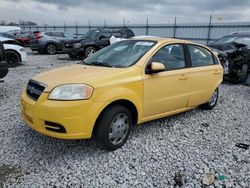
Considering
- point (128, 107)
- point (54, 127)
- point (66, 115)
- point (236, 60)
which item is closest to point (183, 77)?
point (128, 107)

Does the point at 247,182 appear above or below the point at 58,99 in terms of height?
below

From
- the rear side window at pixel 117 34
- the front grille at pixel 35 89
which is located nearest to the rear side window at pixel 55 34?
the rear side window at pixel 117 34

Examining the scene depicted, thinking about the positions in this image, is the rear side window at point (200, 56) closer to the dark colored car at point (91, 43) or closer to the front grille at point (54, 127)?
the front grille at point (54, 127)

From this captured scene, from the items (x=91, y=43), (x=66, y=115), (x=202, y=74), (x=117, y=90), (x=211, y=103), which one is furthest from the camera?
(x=91, y=43)

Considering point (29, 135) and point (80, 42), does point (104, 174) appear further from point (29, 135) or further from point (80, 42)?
point (80, 42)

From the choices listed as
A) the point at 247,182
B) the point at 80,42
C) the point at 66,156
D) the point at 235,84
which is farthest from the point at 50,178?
the point at 80,42

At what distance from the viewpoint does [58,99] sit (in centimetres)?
305

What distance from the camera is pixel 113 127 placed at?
135 inches

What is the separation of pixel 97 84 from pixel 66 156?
1114 mm

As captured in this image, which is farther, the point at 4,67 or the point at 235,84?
the point at 235,84

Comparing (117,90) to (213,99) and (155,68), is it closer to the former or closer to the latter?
(155,68)

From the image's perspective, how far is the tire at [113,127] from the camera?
3.26m

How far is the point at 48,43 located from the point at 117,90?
45.7ft

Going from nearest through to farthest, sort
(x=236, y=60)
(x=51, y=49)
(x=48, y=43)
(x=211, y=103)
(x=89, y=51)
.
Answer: (x=211, y=103) < (x=236, y=60) < (x=89, y=51) < (x=48, y=43) < (x=51, y=49)
